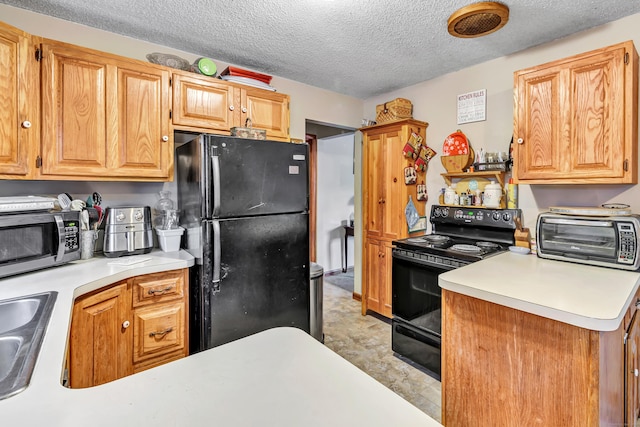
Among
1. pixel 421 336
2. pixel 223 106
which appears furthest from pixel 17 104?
pixel 421 336

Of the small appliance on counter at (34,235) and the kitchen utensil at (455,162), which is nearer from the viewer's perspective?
the small appliance on counter at (34,235)

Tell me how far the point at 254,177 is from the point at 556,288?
1.69m

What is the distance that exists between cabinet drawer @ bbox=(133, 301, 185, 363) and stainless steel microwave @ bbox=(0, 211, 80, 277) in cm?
51

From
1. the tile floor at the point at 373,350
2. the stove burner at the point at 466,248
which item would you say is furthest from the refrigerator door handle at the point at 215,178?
the stove burner at the point at 466,248

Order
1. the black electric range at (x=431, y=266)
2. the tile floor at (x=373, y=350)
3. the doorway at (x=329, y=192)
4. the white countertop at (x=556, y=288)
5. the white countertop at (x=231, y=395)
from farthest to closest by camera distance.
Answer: the doorway at (x=329, y=192) → the black electric range at (x=431, y=266) → the tile floor at (x=373, y=350) → the white countertop at (x=556, y=288) → the white countertop at (x=231, y=395)

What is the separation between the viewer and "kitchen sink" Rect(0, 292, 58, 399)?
2.35 ft

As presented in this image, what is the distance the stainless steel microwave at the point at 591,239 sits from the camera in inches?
65.0

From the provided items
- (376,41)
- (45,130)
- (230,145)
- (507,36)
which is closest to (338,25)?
(376,41)

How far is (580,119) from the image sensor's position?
186 centimetres

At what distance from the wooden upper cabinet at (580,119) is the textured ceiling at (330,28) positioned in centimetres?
34

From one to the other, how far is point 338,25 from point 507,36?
119 cm

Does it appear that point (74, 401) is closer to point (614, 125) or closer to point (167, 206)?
point (167, 206)

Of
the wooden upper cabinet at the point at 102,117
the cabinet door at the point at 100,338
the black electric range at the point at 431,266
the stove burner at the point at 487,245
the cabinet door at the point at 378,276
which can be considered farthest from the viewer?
the cabinet door at the point at 378,276

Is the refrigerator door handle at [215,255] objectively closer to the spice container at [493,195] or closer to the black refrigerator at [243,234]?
the black refrigerator at [243,234]
